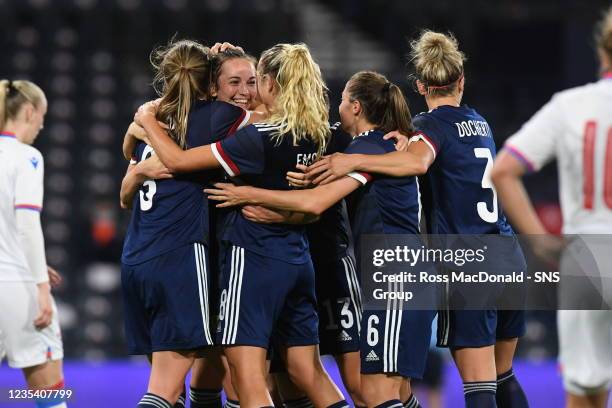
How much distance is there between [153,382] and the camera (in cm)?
466

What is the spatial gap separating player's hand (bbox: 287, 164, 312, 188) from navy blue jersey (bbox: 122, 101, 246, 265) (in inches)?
14.0

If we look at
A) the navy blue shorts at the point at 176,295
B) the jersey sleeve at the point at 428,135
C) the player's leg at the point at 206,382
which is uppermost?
the jersey sleeve at the point at 428,135

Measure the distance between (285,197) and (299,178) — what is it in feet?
0.44

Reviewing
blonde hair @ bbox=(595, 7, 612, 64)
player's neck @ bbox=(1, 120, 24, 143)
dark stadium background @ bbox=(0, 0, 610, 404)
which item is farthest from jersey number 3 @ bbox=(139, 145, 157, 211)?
dark stadium background @ bbox=(0, 0, 610, 404)

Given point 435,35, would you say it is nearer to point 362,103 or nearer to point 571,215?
point 362,103

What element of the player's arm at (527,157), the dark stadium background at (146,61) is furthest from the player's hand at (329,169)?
the dark stadium background at (146,61)

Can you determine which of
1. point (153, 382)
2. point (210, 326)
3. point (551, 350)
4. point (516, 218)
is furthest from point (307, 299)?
point (551, 350)

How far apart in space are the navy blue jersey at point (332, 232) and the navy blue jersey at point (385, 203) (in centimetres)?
24

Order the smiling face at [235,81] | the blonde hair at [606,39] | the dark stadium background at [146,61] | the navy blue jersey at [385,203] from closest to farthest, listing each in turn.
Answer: the blonde hair at [606,39]
the navy blue jersey at [385,203]
the smiling face at [235,81]
the dark stadium background at [146,61]

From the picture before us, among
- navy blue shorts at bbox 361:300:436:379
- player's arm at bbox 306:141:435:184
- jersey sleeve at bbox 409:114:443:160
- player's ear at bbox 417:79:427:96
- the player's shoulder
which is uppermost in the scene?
player's ear at bbox 417:79:427:96

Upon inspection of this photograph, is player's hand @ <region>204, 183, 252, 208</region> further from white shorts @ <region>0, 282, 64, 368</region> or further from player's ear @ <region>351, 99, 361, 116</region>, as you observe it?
white shorts @ <region>0, 282, 64, 368</region>

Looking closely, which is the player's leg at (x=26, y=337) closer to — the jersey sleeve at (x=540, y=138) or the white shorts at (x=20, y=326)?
the white shorts at (x=20, y=326)

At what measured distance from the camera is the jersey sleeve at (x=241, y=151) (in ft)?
15.1

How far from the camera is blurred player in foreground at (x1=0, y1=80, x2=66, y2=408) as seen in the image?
5.36 meters
